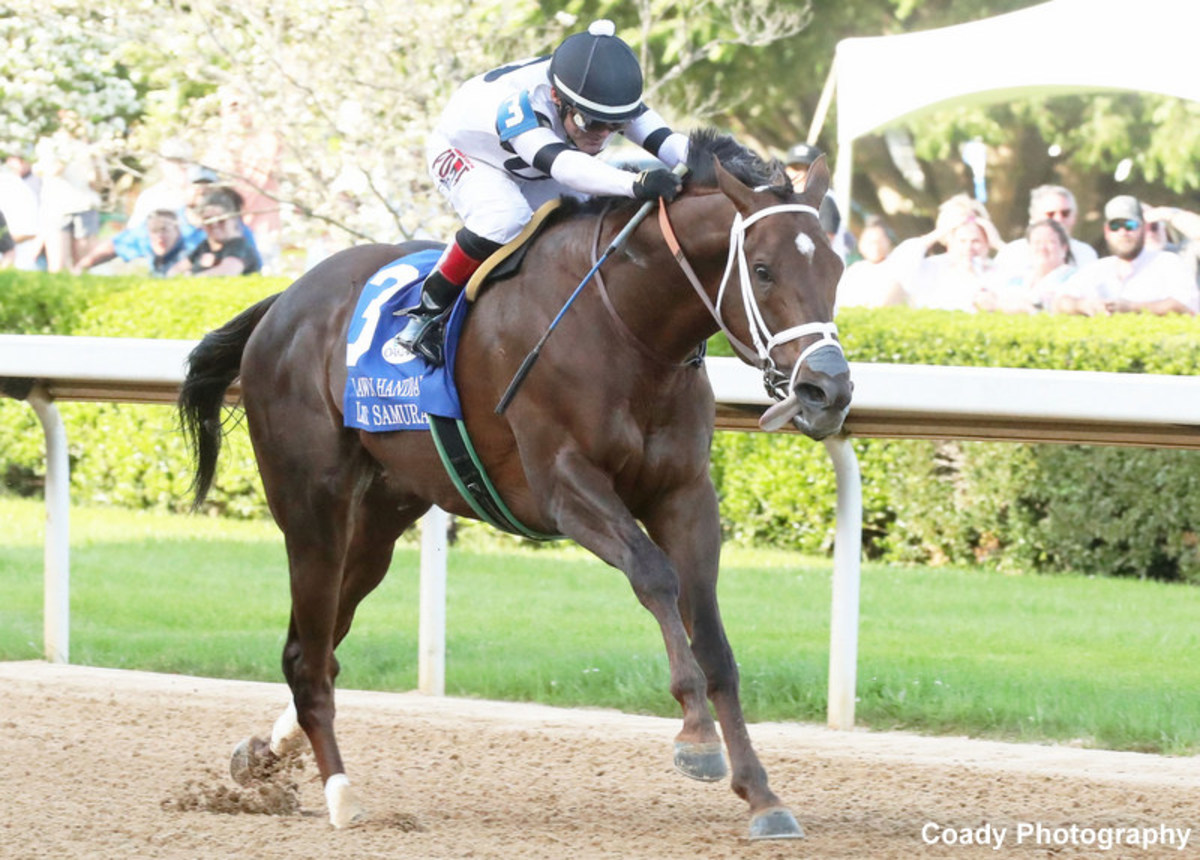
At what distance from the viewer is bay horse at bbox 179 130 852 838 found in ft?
13.3

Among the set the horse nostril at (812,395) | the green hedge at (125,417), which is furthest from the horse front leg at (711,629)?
the green hedge at (125,417)

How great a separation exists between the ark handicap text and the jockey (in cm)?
164

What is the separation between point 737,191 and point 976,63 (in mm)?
9187

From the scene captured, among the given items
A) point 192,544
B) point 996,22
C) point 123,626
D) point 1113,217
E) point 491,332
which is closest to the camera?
point 491,332

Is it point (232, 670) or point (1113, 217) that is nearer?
point (232, 670)

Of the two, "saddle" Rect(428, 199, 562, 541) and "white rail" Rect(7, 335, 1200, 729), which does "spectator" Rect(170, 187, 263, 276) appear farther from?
"saddle" Rect(428, 199, 562, 541)

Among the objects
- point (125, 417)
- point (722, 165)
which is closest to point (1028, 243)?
point (125, 417)

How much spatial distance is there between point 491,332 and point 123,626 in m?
3.68

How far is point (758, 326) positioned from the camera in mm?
4039

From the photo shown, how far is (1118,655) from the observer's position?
709 cm

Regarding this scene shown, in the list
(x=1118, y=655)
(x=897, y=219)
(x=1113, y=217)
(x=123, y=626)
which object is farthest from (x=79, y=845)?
(x=897, y=219)

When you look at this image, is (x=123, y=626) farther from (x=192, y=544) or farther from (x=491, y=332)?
(x=491, y=332)

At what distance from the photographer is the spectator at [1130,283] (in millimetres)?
10195

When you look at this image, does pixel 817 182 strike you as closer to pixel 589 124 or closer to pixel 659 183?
pixel 659 183
